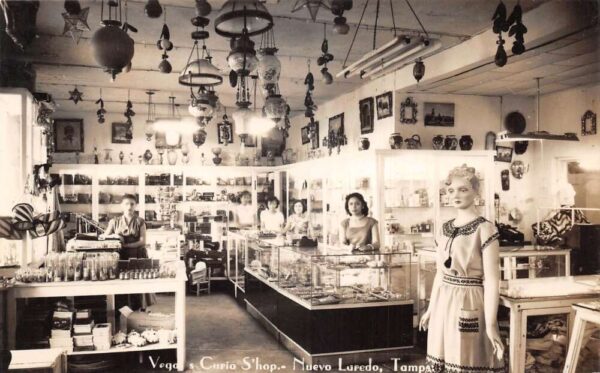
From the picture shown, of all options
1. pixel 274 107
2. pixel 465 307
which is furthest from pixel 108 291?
pixel 465 307

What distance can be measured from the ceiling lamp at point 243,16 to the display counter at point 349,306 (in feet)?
8.20

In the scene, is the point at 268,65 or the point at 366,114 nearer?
the point at 268,65

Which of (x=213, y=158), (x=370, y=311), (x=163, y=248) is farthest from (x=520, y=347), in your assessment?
(x=213, y=158)

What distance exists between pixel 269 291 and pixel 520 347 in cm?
318

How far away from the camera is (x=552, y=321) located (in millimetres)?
4824

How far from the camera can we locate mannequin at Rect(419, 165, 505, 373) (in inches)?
140

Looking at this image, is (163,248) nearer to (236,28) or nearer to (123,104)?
(123,104)

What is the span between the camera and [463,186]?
3645 mm

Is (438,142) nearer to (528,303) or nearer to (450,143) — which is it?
(450,143)

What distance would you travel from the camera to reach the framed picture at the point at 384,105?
8703mm

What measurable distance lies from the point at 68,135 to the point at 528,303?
1147cm

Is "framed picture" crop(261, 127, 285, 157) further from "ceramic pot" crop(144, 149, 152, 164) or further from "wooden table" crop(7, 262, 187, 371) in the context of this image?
"wooden table" crop(7, 262, 187, 371)

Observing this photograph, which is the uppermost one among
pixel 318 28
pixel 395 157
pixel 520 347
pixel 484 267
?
→ pixel 318 28

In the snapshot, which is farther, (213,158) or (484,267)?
(213,158)
